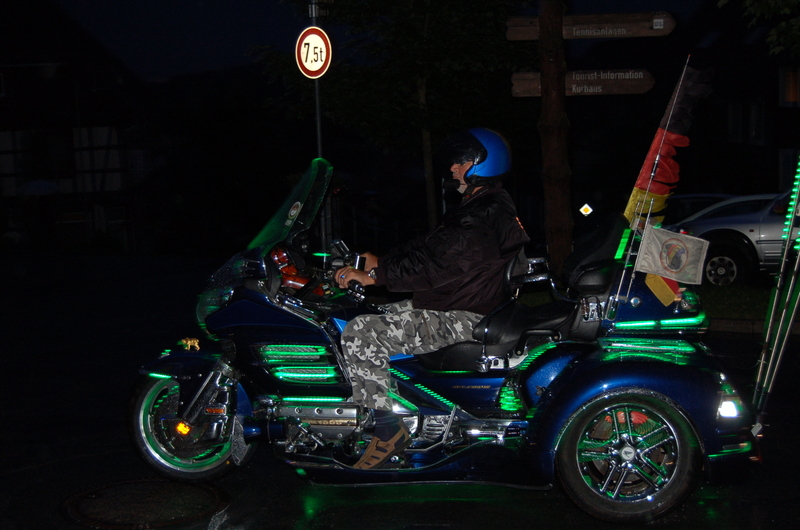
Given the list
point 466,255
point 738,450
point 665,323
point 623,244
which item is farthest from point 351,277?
point 738,450

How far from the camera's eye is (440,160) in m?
4.75

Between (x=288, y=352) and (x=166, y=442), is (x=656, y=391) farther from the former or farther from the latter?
(x=166, y=442)

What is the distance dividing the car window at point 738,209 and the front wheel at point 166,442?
11401 millimetres

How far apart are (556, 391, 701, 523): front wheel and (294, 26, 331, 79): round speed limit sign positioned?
664cm

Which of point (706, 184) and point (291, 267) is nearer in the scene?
point (291, 267)

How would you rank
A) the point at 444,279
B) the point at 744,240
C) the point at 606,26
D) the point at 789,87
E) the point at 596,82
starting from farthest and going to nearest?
the point at 789,87, the point at 744,240, the point at 596,82, the point at 606,26, the point at 444,279

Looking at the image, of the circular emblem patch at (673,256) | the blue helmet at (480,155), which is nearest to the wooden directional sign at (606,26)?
the blue helmet at (480,155)

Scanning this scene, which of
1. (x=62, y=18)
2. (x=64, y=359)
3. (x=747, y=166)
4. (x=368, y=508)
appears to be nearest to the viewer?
(x=368, y=508)

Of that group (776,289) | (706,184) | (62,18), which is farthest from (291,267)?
(62,18)

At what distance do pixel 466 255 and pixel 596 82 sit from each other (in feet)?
20.6

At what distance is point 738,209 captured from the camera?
14.5 meters

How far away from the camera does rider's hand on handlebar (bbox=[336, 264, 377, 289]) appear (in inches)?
179

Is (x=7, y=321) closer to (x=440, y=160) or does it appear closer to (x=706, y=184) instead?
(x=440, y=160)

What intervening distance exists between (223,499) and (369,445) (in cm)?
96
